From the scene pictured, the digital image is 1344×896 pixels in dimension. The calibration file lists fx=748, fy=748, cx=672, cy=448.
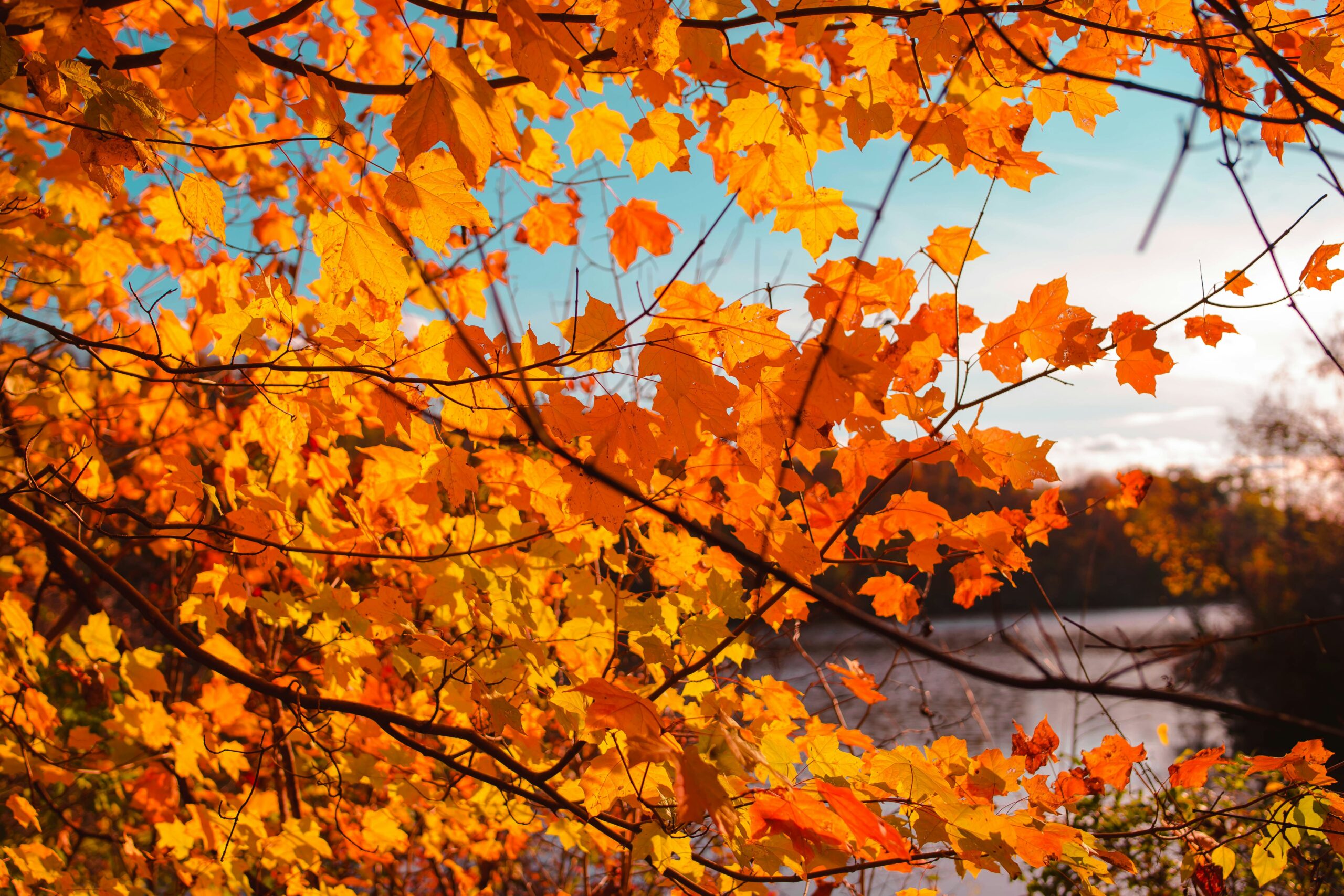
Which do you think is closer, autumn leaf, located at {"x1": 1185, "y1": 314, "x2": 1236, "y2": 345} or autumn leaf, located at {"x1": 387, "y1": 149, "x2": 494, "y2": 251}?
autumn leaf, located at {"x1": 387, "y1": 149, "x2": 494, "y2": 251}

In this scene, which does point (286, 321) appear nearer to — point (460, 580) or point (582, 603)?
point (460, 580)

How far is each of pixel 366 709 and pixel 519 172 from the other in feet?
4.52

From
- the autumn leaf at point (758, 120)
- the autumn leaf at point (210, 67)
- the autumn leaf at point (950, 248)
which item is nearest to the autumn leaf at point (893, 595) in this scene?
the autumn leaf at point (950, 248)

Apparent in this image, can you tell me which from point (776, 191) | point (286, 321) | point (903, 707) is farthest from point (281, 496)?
point (903, 707)

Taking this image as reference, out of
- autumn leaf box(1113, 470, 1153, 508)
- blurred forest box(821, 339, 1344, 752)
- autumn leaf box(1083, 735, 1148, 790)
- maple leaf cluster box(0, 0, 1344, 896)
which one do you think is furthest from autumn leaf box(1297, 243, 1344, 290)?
blurred forest box(821, 339, 1344, 752)

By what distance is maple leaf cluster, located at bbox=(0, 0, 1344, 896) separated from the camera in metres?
1.13

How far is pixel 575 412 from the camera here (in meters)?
1.25

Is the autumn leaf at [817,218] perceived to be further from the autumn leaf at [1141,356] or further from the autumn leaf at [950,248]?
the autumn leaf at [1141,356]

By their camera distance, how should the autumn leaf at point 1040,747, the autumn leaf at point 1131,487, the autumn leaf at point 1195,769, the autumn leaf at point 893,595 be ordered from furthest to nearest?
the autumn leaf at point 1131,487
the autumn leaf at point 893,595
the autumn leaf at point 1040,747
the autumn leaf at point 1195,769

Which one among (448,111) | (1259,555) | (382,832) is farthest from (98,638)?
(1259,555)

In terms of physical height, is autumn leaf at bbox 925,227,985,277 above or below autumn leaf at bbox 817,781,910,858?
above

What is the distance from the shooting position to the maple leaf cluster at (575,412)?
44.4 inches

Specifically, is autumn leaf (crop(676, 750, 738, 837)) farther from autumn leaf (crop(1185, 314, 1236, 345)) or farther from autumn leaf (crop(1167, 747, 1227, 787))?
autumn leaf (crop(1185, 314, 1236, 345))

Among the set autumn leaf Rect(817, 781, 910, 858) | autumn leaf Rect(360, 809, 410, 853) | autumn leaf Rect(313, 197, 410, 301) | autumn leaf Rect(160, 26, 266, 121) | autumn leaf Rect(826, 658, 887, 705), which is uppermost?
autumn leaf Rect(160, 26, 266, 121)
